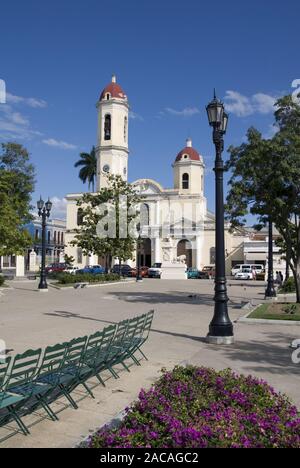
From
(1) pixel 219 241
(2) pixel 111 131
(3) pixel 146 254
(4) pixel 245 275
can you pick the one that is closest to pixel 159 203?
(3) pixel 146 254

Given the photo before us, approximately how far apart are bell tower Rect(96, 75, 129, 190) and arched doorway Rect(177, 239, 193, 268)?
1345cm

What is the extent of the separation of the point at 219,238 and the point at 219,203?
0.86 metres

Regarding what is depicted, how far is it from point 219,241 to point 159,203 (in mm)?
59609

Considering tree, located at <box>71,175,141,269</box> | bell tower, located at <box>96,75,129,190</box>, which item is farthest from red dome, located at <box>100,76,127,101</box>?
tree, located at <box>71,175,141,269</box>

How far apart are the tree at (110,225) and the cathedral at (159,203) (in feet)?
82.1

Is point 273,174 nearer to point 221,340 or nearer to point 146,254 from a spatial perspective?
point 221,340

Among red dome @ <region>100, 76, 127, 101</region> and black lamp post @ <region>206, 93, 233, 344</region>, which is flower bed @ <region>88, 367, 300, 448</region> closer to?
black lamp post @ <region>206, 93, 233, 344</region>

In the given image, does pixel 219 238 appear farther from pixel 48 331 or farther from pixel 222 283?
pixel 48 331

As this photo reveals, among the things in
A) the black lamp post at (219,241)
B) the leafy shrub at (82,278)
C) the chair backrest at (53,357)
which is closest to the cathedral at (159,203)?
the leafy shrub at (82,278)

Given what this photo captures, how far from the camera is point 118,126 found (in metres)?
68.6

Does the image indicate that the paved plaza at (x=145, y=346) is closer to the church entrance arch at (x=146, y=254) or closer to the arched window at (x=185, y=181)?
the church entrance arch at (x=146, y=254)

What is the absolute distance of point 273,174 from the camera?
56.5 feet

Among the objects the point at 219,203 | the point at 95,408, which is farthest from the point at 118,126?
the point at 95,408

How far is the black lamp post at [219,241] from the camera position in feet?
37.1
